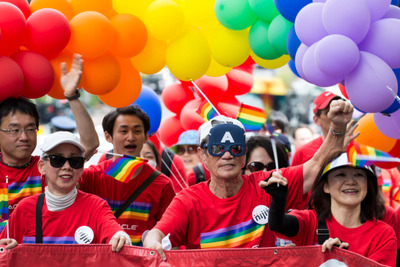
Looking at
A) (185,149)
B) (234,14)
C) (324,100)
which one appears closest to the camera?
(234,14)

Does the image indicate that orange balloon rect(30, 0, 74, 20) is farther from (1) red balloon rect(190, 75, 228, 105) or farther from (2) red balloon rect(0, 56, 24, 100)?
(1) red balloon rect(190, 75, 228, 105)

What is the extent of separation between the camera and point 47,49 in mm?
4539

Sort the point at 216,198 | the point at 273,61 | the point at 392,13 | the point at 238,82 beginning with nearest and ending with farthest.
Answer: the point at 216,198 < the point at 392,13 < the point at 273,61 < the point at 238,82

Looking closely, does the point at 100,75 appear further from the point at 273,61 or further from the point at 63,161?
the point at 273,61

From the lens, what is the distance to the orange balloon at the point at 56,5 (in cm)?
464

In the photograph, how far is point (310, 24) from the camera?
167 inches

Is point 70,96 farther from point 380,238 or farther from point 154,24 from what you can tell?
point 380,238

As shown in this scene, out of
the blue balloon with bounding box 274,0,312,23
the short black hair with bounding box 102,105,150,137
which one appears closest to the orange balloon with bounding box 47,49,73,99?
the short black hair with bounding box 102,105,150,137

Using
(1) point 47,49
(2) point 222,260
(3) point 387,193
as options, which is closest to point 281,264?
(2) point 222,260

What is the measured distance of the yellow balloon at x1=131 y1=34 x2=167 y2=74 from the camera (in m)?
5.28

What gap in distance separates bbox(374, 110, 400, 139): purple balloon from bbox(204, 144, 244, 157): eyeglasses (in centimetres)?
120

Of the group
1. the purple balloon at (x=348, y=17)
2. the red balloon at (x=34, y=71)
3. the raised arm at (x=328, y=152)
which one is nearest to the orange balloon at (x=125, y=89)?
the red balloon at (x=34, y=71)

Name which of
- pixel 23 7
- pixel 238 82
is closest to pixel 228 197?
pixel 23 7

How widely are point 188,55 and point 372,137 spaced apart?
1.56m
